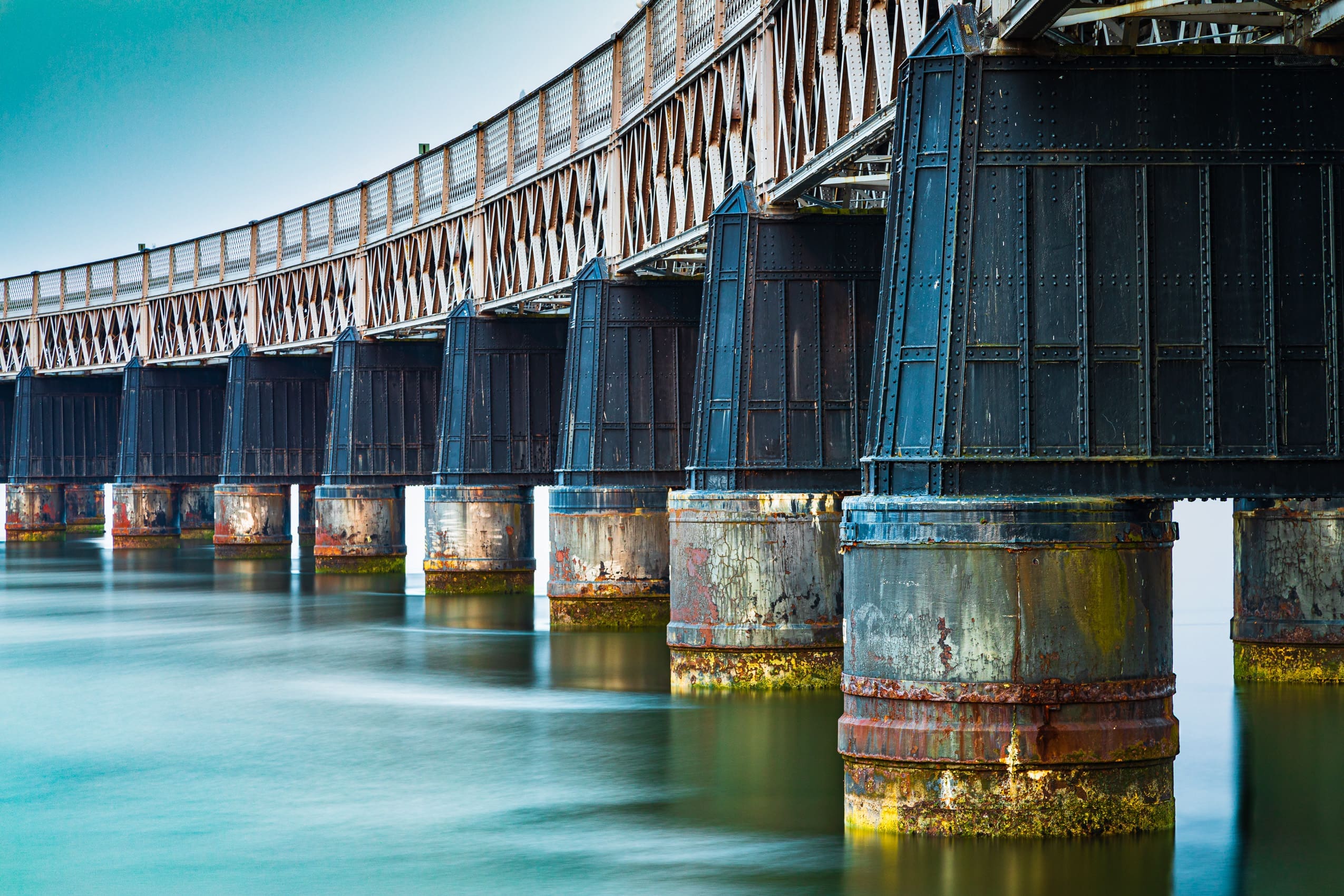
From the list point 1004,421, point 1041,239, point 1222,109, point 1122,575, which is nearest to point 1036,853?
point 1122,575

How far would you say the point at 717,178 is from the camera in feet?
90.1

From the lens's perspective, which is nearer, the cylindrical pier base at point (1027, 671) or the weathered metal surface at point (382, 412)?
the cylindrical pier base at point (1027, 671)

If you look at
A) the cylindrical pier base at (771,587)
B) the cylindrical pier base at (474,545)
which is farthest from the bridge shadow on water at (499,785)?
the cylindrical pier base at (474,545)

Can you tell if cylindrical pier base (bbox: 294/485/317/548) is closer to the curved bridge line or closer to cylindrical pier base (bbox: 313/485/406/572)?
the curved bridge line

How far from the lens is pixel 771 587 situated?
2345 cm

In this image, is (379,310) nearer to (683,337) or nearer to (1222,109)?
(683,337)

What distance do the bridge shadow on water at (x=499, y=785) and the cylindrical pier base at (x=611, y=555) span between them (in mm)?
497

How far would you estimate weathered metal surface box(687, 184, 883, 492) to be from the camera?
2406 centimetres

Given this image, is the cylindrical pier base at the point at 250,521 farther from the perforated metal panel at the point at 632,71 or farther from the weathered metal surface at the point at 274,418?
the perforated metal panel at the point at 632,71

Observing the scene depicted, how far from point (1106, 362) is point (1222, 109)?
7.94ft

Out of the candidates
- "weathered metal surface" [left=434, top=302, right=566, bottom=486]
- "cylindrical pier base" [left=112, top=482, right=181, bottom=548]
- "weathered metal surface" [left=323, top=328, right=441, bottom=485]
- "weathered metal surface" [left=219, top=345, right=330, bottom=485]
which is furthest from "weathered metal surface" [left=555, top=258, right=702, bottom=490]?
"cylindrical pier base" [left=112, top=482, right=181, bottom=548]

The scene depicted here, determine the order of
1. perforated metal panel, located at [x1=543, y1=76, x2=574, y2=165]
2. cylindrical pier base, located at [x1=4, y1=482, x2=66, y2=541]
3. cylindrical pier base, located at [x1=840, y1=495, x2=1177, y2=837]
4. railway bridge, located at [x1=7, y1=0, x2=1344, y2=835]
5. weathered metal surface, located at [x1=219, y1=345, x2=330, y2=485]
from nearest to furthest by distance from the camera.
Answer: cylindrical pier base, located at [x1=840, y1=495, x2=1177, y2=837], railway bridge, located at [x1=7, y1=0, x2=1344, y2=835], perforated metal panel, located at [x1=543, y1=76, x2=574, y2=165], weathered metal surface, located at [x1=219, y1=345, x2=330, y2=485], cylindrical pier base, located at [x1=4, y1=482, x2=66, y2=541]

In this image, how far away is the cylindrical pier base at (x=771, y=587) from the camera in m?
23.5

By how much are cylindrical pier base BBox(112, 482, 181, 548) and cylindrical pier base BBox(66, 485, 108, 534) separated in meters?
22.8
